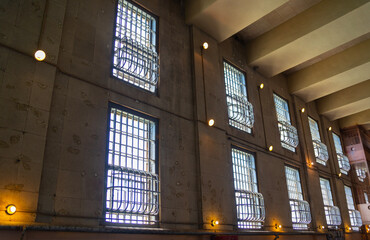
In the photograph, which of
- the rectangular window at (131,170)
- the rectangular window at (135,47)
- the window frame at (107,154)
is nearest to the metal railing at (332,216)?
the window frame at (107,154)

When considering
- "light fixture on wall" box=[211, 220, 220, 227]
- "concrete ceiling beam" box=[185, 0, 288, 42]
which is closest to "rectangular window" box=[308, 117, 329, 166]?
"concrete ceiling beam" box=[185, 0, 288, 42]

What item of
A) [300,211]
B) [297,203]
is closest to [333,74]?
[297,203]

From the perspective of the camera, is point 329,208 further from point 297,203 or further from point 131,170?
point 131,170

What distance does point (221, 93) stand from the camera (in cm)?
1172

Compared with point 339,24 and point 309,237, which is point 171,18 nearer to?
point 339,24

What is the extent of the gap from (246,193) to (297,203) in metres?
4.22

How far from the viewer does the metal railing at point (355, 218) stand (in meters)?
19.7

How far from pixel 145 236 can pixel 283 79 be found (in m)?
12.1

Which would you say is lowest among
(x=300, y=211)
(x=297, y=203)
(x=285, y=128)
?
(x=300, y=211)

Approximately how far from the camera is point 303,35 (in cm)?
1263

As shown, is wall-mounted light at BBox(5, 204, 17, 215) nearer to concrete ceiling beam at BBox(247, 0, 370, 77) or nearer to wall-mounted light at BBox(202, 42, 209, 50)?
A: wall-mounted light at BBox(202, 42, 209, 50)

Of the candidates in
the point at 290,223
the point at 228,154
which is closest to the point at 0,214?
the point at 228,154

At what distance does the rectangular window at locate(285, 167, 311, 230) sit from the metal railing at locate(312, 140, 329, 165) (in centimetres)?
296

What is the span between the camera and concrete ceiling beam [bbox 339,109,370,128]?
68.4 feet
